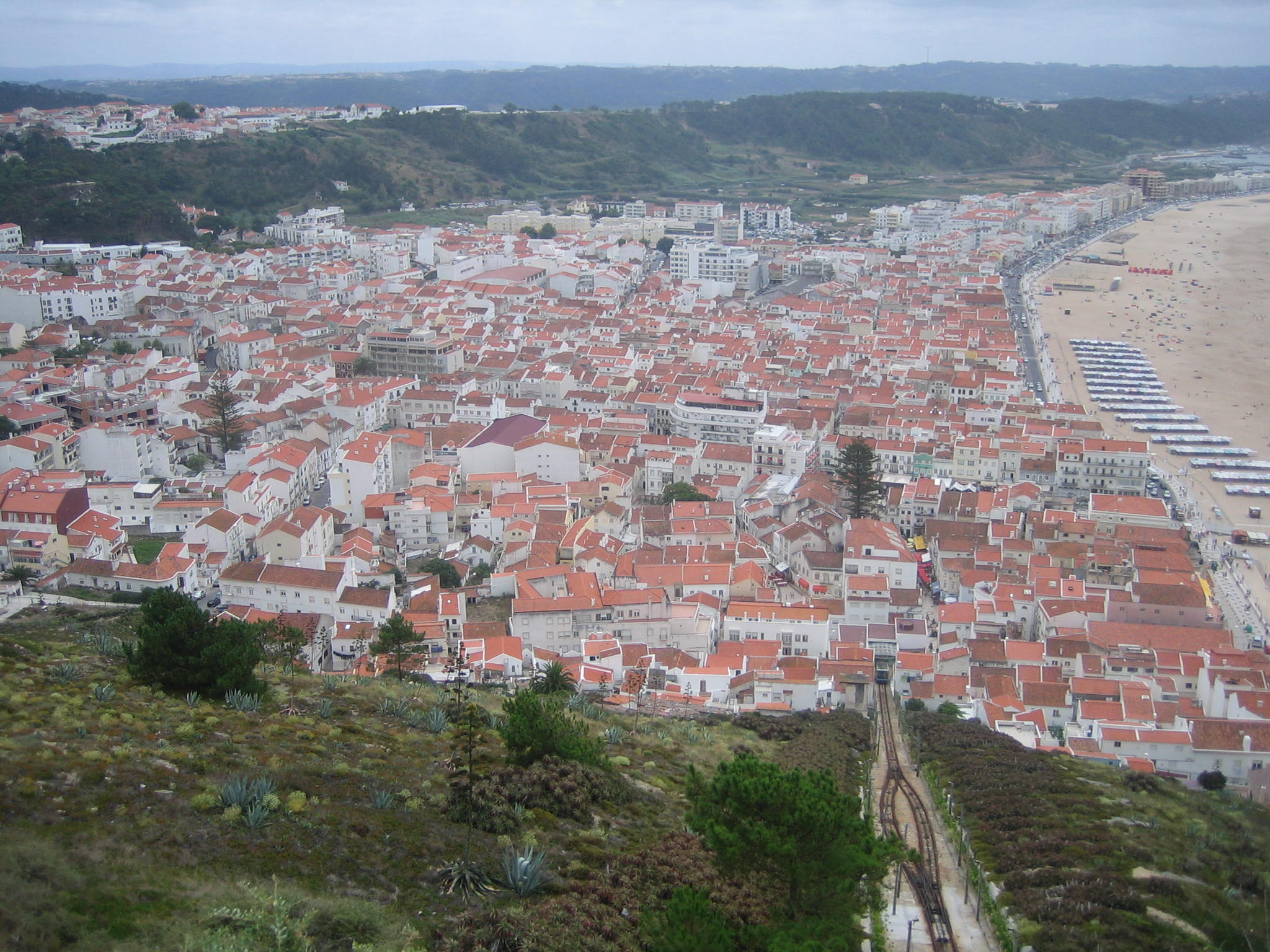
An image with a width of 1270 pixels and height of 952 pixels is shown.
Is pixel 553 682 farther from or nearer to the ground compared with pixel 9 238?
nearer to the ground

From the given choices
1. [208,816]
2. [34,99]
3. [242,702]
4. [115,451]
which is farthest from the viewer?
[34,99]

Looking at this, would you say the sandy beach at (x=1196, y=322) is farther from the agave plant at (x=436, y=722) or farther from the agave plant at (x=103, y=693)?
the agave plant at (x=103, y=693)

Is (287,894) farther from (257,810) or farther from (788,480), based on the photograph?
(788,480)

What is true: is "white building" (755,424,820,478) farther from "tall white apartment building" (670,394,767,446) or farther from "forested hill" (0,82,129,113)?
"forested hill" (0,82,129,113)

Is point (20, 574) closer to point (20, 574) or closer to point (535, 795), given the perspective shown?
point (20, 574)

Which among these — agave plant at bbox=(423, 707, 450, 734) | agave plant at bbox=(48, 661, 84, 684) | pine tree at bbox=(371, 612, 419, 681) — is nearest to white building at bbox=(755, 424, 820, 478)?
pine tree at bbox=(371, 612, 419, 681)

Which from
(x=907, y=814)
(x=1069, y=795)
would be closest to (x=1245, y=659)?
(x=1069, y=795)

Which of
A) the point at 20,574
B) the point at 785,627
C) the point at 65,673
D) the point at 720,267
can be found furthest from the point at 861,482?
the point at 720,267
